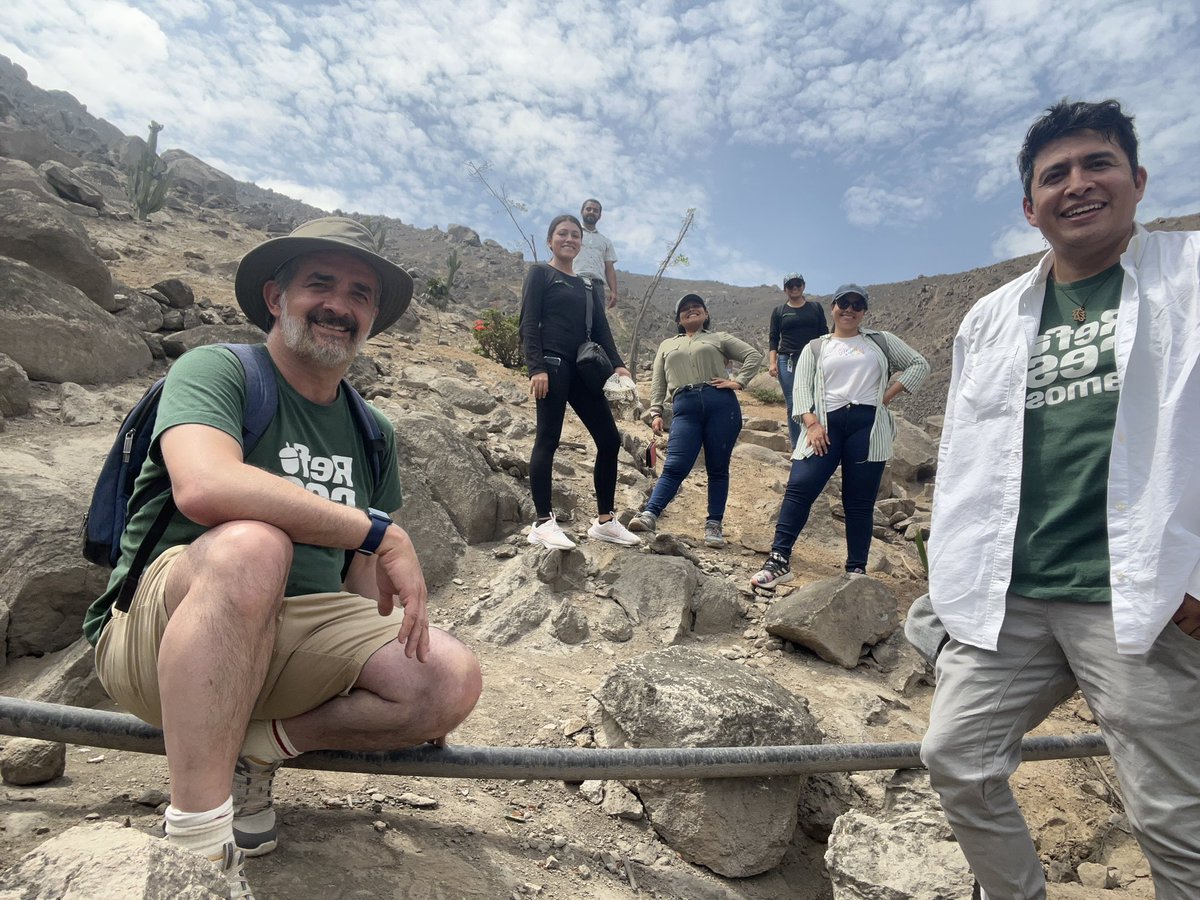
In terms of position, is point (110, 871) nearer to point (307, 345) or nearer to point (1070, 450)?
point (307, 345)

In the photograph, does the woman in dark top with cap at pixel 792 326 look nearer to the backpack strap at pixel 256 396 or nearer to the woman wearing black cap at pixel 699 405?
the woman wearing black cap at pixel 699 405

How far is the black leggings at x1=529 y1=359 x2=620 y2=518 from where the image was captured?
4223mm

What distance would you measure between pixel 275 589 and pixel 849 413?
3469 millimetres

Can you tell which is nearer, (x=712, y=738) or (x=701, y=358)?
(x=712, y=738)

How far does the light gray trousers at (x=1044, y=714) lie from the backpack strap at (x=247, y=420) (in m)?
1.91

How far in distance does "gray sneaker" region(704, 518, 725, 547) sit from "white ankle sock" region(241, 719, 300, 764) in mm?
3675

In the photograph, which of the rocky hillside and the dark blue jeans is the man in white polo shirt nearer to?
the rocky hillside

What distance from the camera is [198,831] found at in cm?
140

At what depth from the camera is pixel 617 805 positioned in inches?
99.8

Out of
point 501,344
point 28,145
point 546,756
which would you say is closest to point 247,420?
point 546,756

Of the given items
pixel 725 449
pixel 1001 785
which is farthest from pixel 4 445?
pixel 1001 785

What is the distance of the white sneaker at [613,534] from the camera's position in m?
4.64

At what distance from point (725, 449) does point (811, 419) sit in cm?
76

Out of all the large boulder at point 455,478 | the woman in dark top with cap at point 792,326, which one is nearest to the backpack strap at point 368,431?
the large boulder at point 455,478
